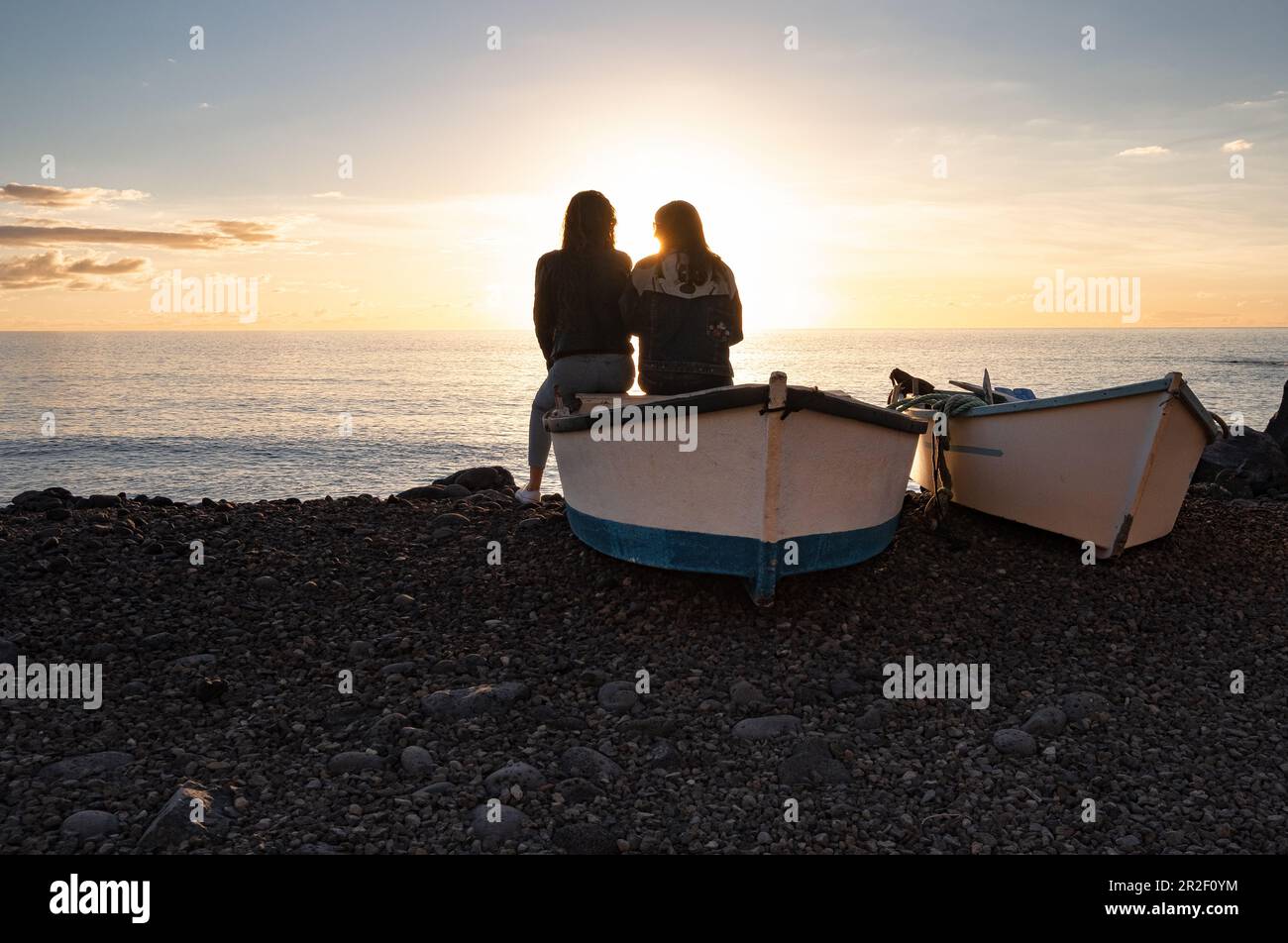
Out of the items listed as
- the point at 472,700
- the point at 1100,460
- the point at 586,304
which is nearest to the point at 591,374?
the point at 586,304

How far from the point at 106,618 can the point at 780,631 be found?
4.82 m

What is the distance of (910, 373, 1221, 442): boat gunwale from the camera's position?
25.6 feet

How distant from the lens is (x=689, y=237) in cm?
749

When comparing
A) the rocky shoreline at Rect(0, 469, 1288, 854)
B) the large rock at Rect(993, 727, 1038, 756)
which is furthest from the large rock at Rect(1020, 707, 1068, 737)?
the large rock at Rect(993, 727, 1038, 756)

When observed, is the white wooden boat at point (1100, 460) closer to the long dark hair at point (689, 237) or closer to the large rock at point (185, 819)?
the long dark hair at point (689, 237)

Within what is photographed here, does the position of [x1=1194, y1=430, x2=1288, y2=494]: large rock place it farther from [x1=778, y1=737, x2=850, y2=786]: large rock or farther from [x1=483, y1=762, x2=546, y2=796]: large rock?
[x1=483, y1=762, x2=546, y2=796]: large rock

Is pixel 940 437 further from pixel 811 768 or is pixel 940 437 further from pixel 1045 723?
pixel 811 768

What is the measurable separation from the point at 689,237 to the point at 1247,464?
40.4ft

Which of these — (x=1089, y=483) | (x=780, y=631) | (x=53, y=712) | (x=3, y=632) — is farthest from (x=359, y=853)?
(x=1089, y=483)

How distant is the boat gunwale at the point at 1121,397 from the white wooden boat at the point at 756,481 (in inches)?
69.2

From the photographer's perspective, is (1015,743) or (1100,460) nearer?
(1015,743)

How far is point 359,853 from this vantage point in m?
4.38

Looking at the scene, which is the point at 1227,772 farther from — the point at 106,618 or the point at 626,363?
the point at 106,618

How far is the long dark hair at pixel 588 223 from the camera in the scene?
8086 mm
